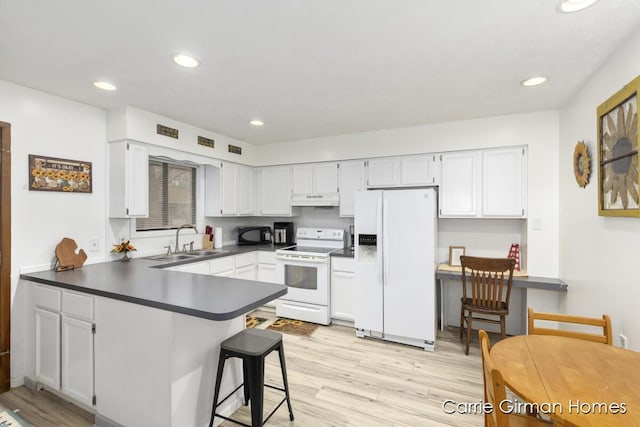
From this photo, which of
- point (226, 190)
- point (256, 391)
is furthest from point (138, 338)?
point (226, 190)

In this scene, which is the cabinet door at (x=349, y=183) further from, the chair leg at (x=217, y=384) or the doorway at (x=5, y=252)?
the doorway at (x=5, y=252)

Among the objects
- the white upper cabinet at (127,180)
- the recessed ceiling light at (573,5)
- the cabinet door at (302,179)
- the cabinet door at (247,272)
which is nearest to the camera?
the recessed ceiling light at (573,5)

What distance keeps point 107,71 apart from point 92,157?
1.10 m

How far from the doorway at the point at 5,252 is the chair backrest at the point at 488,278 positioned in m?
3.96

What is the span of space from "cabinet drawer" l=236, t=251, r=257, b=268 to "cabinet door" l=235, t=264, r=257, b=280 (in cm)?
5

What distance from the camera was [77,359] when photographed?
2.11m

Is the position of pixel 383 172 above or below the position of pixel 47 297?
above

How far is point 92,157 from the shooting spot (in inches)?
115

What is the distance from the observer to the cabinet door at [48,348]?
2225 mm

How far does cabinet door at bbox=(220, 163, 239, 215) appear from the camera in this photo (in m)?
4.16

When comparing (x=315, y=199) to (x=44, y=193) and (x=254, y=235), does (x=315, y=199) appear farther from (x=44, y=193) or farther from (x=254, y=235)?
(x=44, y=193)

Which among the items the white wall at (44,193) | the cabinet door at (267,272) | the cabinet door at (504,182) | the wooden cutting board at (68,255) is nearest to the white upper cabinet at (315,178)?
the cabinet door at (267,272)

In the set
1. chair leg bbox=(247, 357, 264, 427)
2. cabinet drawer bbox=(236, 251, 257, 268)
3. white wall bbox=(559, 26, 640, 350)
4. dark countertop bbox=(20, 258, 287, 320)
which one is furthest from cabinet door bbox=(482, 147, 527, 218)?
cabinet drawer bbox=(236, 251, 257, 268)

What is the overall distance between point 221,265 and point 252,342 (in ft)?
6.43
